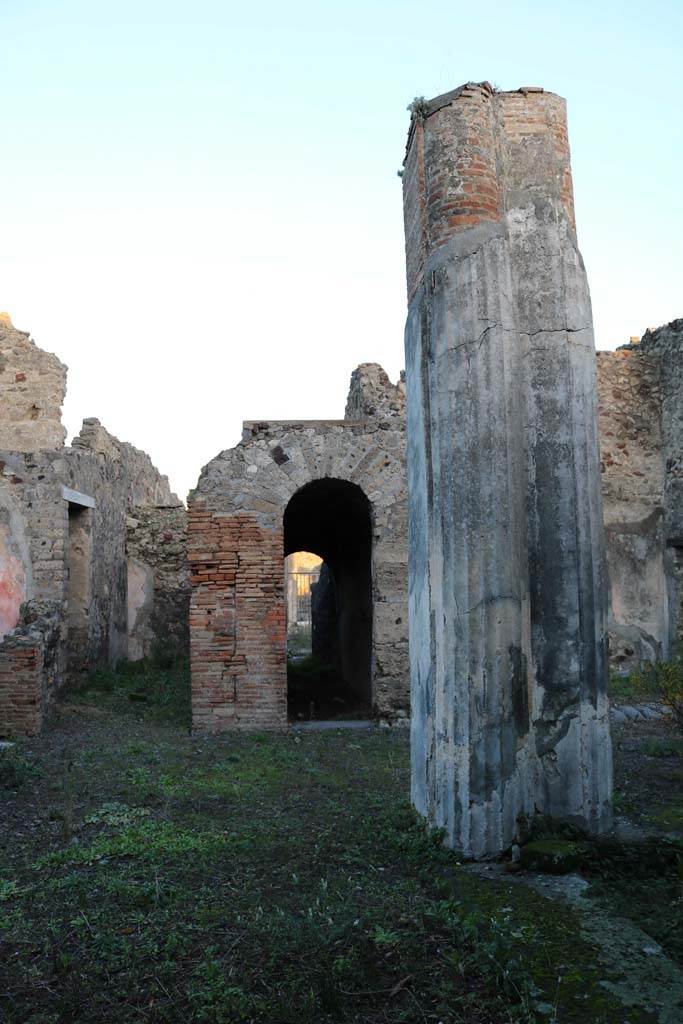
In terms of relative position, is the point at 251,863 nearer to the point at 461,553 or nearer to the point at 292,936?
the point at 292,936

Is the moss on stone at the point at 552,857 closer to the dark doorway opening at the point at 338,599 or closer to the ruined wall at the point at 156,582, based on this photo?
the dark doorway opening at the point at 338,599

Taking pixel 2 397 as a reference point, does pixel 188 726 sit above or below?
below

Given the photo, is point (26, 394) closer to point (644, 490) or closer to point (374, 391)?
point (374, 391)

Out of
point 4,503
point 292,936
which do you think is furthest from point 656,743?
point 4,503

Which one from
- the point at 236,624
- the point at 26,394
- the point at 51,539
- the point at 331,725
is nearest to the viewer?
the point at 236,624

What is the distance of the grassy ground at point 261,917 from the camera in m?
2.68

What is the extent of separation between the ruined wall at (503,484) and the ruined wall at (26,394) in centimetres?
1181

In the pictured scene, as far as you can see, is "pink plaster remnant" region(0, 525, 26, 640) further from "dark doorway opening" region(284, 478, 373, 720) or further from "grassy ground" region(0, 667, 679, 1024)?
"grassy ground" region(0, 667, 679, 1024)

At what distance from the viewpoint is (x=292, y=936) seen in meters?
3.15

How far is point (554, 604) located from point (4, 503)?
8196 millimetres

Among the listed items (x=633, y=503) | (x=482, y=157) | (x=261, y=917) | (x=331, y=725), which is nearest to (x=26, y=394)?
(x=331, y=725)

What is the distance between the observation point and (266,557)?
9156 mm

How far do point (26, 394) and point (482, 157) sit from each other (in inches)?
487

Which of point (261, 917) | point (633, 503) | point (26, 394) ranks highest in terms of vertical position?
point (26, 394)
